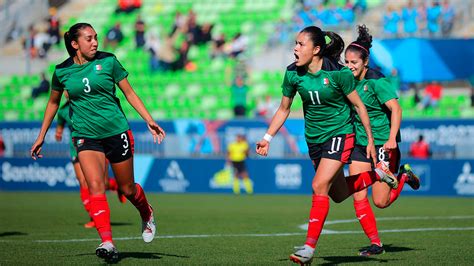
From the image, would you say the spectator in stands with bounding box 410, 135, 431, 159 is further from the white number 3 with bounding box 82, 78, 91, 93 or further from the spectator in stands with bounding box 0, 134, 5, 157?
the white number 3 with bounding box 82, 78, 91, 93

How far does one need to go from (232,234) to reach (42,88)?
2104 cm

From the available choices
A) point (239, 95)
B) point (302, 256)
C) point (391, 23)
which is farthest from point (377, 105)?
point (391, 23)

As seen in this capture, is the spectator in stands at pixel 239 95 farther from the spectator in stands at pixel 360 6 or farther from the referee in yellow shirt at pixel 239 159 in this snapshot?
the spectator in stands at pixel 360 6

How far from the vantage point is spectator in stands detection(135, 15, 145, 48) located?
111 ft

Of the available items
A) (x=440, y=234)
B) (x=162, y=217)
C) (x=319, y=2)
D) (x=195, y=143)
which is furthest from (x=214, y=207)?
(x=319, y=2)

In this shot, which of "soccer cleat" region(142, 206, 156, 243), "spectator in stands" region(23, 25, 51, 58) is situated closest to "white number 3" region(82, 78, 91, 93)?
"soccer cleat" region(142, 206, 156, 243)

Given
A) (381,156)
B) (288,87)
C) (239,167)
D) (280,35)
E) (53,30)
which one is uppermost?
(53,30)

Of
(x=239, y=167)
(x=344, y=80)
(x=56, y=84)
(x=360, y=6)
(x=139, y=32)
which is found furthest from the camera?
(x=139, y=32)

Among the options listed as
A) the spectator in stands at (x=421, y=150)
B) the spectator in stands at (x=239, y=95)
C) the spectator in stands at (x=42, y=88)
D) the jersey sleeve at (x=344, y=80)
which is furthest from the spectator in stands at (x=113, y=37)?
the jersey sleeve at (x=344, y=80)

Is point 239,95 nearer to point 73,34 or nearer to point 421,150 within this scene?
point 421,150

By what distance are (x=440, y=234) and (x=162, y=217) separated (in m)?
5.75

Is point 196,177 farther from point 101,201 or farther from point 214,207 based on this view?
point 101,201

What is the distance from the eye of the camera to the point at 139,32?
34000mm

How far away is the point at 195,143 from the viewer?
86.1 ft
